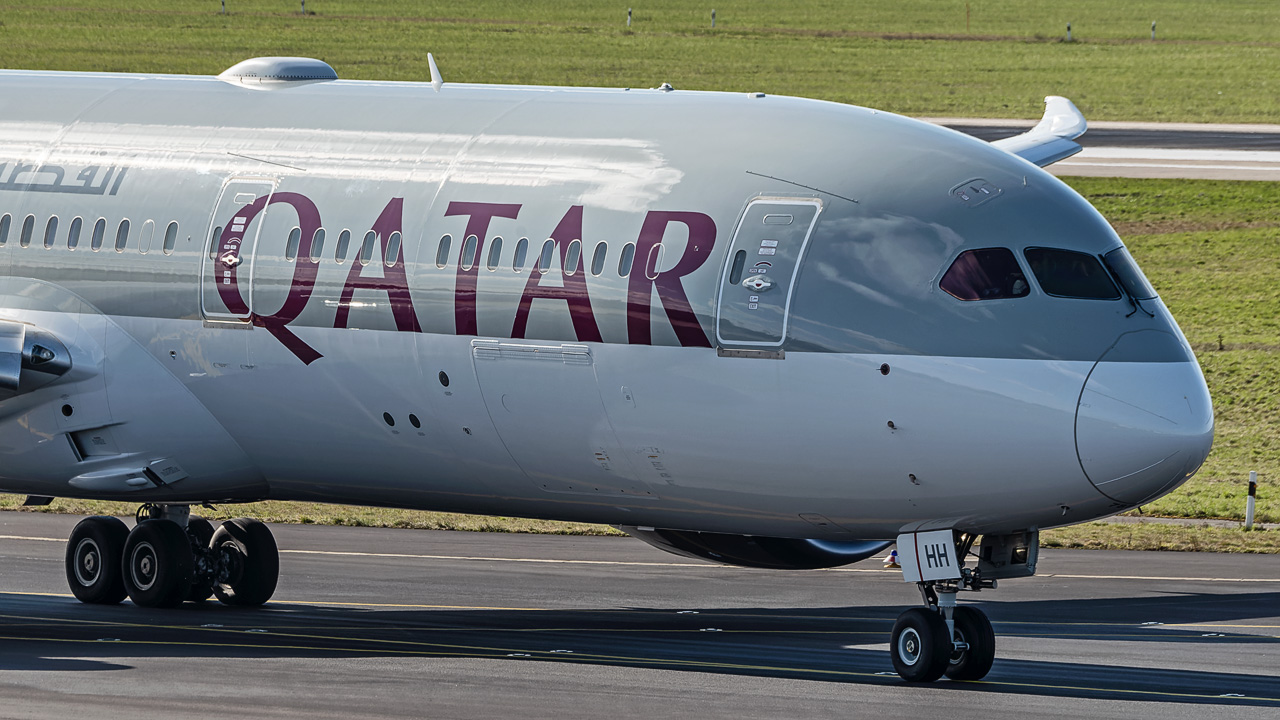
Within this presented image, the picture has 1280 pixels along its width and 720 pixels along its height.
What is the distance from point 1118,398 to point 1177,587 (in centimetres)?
1230

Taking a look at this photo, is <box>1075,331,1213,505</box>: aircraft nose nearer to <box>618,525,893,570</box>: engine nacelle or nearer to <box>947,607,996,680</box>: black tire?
<box>947,607,996,680</box>: black tire

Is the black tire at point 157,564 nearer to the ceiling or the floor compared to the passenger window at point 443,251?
nearer to the floor

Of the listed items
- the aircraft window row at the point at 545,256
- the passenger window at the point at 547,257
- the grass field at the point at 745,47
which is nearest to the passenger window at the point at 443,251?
the aircraft window row at the point at 545,256

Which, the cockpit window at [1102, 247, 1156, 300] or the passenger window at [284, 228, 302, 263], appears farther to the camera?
the passenger window at [284, 228, 302, 263]

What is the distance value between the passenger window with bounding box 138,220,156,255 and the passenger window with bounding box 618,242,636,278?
258 inches

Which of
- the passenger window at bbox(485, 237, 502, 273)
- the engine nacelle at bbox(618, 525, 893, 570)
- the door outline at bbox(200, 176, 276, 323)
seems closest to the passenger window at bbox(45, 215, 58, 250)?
the door outline at bbox(200, 176, 276, 323)

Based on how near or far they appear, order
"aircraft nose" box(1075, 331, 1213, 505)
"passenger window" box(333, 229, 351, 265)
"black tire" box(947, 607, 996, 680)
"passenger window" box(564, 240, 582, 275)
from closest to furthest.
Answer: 1. "aircraft nose" box(1075, 331, 1213, 505)
2. "black tire" box(947, 607, 996, 680)
3. "passenger window" box(564, 240, 582, 275)
4. "passenger window" box(333, 229, 351, 265)

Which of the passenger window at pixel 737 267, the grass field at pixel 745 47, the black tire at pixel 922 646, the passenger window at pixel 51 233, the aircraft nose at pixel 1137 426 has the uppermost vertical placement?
the grass field at pixel 745 47

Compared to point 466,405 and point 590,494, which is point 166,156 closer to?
point 466,405

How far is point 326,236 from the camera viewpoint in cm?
2294

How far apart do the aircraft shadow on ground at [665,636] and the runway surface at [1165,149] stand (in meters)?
38.8

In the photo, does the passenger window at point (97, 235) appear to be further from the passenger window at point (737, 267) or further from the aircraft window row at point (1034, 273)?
the aircraft window row at point (1034, 273)

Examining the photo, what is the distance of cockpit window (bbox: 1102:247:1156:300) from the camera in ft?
65.6

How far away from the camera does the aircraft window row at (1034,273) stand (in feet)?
64.3
